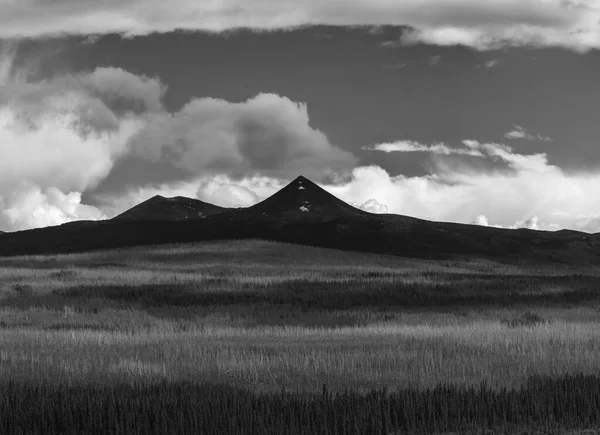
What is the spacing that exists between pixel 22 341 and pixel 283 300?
22.8m

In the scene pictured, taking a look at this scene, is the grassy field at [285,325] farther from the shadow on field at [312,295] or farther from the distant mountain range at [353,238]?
the distant mountain range at [353,238]

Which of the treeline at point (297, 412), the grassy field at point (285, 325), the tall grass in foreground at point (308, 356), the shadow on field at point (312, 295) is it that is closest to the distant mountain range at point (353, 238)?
the grassy field at point (285, 325)

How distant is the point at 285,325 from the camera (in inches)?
1438

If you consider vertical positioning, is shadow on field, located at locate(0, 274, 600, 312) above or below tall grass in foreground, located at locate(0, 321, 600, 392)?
above

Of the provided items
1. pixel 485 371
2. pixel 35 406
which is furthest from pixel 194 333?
pixel 35 406

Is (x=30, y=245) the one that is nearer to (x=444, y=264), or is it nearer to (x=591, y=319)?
(x=444, y=264)

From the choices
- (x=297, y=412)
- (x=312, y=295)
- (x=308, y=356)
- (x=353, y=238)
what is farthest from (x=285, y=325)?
(x=353, y=238)

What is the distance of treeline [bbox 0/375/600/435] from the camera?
13.9 metres

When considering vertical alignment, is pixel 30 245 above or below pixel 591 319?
above

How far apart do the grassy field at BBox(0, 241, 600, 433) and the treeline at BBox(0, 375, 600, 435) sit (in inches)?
58.9

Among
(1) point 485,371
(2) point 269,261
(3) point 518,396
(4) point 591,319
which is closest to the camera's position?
(3) point 518,396

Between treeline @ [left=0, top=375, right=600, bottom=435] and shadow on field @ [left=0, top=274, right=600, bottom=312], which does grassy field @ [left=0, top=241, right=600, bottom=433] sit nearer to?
shadow on field @ [left=0, top=274, right=600, bottom=312]

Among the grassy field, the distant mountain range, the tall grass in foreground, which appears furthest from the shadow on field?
the distant mountain range

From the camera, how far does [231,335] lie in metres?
31.0
